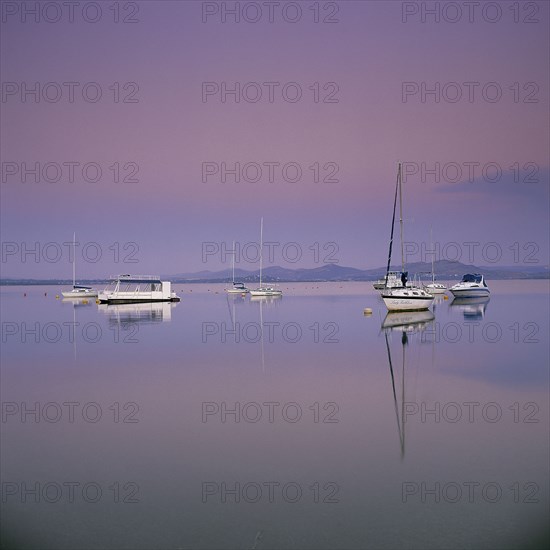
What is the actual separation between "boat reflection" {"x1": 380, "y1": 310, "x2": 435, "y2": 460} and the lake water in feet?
0.46

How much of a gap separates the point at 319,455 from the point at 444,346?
22.5 metres

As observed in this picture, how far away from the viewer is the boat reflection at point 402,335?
16953mm

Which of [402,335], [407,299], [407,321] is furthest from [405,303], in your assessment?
[402,335]

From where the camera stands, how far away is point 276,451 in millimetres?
13789

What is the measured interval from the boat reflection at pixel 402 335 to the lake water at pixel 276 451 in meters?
0.14

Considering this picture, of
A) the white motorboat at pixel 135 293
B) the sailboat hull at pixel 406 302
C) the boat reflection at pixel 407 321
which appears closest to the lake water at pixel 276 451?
the boat reflection at pixel 407 321

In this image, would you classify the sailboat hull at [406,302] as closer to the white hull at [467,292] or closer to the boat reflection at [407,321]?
the boat reflection at [407,321]

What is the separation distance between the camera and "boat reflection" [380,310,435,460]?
1695cm

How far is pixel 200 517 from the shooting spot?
32.4 feet

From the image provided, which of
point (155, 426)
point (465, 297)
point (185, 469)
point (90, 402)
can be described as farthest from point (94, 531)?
point (465, 297)

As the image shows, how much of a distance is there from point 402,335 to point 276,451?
28225 millimetres

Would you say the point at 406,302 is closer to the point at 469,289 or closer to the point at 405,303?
the point at 405,303

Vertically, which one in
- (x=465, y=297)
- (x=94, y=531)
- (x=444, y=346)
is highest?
(x=465, y=297)

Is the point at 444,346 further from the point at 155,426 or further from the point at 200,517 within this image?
the point at 200,517
